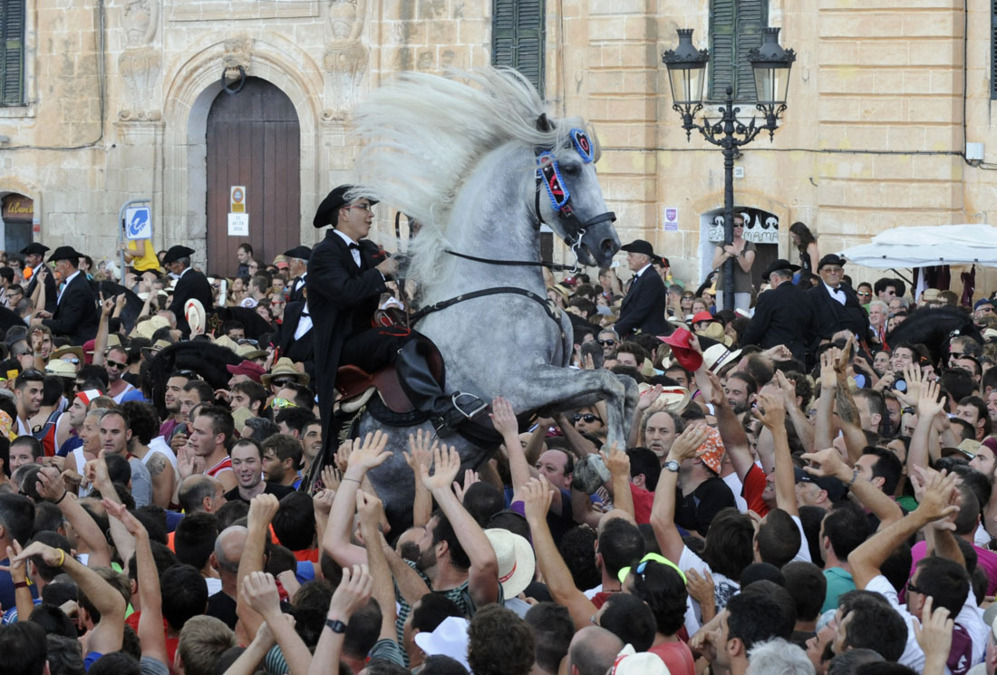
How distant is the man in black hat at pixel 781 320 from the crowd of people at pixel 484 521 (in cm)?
168

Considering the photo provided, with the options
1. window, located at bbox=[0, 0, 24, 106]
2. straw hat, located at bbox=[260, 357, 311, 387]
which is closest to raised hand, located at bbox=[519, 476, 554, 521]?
straw hat, located at bbox=[260, 357, 311, 387]

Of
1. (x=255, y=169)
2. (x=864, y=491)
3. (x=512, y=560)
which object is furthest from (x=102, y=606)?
(x=255, y=169)

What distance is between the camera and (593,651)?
521cm

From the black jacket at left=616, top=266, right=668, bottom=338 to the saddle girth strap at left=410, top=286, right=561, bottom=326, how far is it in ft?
19.5

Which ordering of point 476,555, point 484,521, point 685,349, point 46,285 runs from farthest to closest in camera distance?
point 46,285, point 685,349, point 484,521, point 476,555

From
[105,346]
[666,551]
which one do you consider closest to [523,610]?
[666,551]

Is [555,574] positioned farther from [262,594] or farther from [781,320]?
[781,320]

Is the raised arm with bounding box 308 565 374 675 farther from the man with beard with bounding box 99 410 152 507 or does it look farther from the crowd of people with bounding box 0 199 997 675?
the man with beard with bounding box 99 410 152 507

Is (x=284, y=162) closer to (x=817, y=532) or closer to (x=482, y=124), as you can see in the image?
(x=482, y=124)

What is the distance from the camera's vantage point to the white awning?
18.4 m

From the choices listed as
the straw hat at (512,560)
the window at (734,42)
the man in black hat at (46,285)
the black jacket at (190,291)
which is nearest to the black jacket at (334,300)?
the straw hat at (512,560)

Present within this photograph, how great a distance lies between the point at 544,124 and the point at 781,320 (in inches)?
233

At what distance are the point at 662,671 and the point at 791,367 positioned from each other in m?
6.75

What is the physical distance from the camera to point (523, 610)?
6.27m
